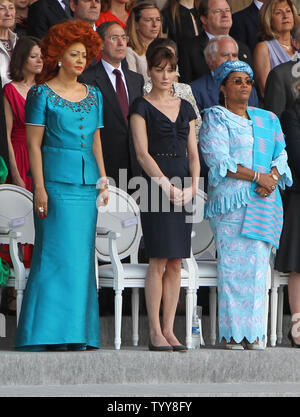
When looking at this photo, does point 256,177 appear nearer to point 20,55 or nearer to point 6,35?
point 20,55

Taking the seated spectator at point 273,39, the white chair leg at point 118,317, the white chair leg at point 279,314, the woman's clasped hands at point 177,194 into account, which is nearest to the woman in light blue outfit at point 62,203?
the white chair leg at point 118,317

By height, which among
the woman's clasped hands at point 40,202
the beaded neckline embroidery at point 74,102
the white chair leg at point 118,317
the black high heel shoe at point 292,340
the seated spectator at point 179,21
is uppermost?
the seated spectator at point 179,21

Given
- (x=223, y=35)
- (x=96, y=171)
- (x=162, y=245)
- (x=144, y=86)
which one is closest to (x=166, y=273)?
(x=162, y=245)

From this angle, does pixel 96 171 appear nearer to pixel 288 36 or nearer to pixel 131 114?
pixel 131 114

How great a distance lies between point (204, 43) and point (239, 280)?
2.58 metres

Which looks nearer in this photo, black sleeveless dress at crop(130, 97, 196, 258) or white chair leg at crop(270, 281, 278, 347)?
black sleeveless dress at crop(130, 97, 196, 258)

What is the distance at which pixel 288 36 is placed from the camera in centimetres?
956

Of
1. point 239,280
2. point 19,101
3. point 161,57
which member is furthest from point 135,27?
point 239,280

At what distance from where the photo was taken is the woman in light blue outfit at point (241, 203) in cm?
737

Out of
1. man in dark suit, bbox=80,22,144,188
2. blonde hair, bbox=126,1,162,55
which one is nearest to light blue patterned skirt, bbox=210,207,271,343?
man in dark suit, bbox=80,22,144,188

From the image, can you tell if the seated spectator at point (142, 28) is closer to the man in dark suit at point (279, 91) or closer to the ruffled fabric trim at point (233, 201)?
the man in dark suit at point (279, 91)

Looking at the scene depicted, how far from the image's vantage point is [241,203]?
293 inches

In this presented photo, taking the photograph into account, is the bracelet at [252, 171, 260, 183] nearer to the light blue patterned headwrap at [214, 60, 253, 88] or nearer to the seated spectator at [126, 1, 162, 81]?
the light blue patterned headwrap at [214, 60, 253, 88]

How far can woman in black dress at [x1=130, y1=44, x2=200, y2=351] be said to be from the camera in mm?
7117
